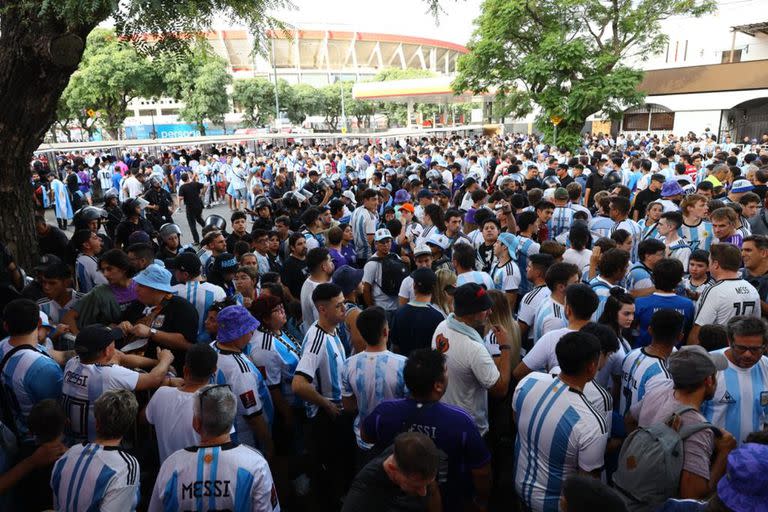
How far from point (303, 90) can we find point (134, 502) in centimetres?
6337

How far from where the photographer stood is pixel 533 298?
455 cm

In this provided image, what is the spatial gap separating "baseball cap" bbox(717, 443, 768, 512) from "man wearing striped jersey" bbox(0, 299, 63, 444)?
375 cm

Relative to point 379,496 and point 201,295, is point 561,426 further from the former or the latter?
point 201,295

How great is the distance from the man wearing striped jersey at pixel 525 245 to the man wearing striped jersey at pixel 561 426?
3.34 m

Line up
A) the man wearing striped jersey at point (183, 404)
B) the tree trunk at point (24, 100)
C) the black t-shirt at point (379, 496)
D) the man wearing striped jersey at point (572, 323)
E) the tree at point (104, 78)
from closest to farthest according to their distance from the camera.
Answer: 1. the black t-shirt at point (379, 496)
2. the man wearing striped jersey at point (183, 404)
3. the man wearing striped jersey at point (572, 323)
4. the tree trunk at point (24, 100)
5. the tree at point (104, 78)

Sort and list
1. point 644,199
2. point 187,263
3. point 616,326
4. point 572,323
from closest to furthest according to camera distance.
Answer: point 572,323 → point 616,326 → point 187,263 → point 644,199

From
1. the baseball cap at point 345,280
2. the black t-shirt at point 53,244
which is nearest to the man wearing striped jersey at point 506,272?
the baseball cap at point 345,280

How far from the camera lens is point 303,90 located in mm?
61938

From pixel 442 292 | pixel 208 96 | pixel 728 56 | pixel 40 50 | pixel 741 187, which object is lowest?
pixel 442 292

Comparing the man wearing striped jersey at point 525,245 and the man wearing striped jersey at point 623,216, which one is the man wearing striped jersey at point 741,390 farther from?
the man wearing striped jersey at point 623,216

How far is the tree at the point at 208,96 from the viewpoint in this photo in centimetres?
4366

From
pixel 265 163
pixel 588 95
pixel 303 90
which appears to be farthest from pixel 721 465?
pixel 303 90

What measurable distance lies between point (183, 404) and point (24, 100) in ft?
14.6

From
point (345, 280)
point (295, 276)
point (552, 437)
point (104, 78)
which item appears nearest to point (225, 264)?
point (295, 276)
